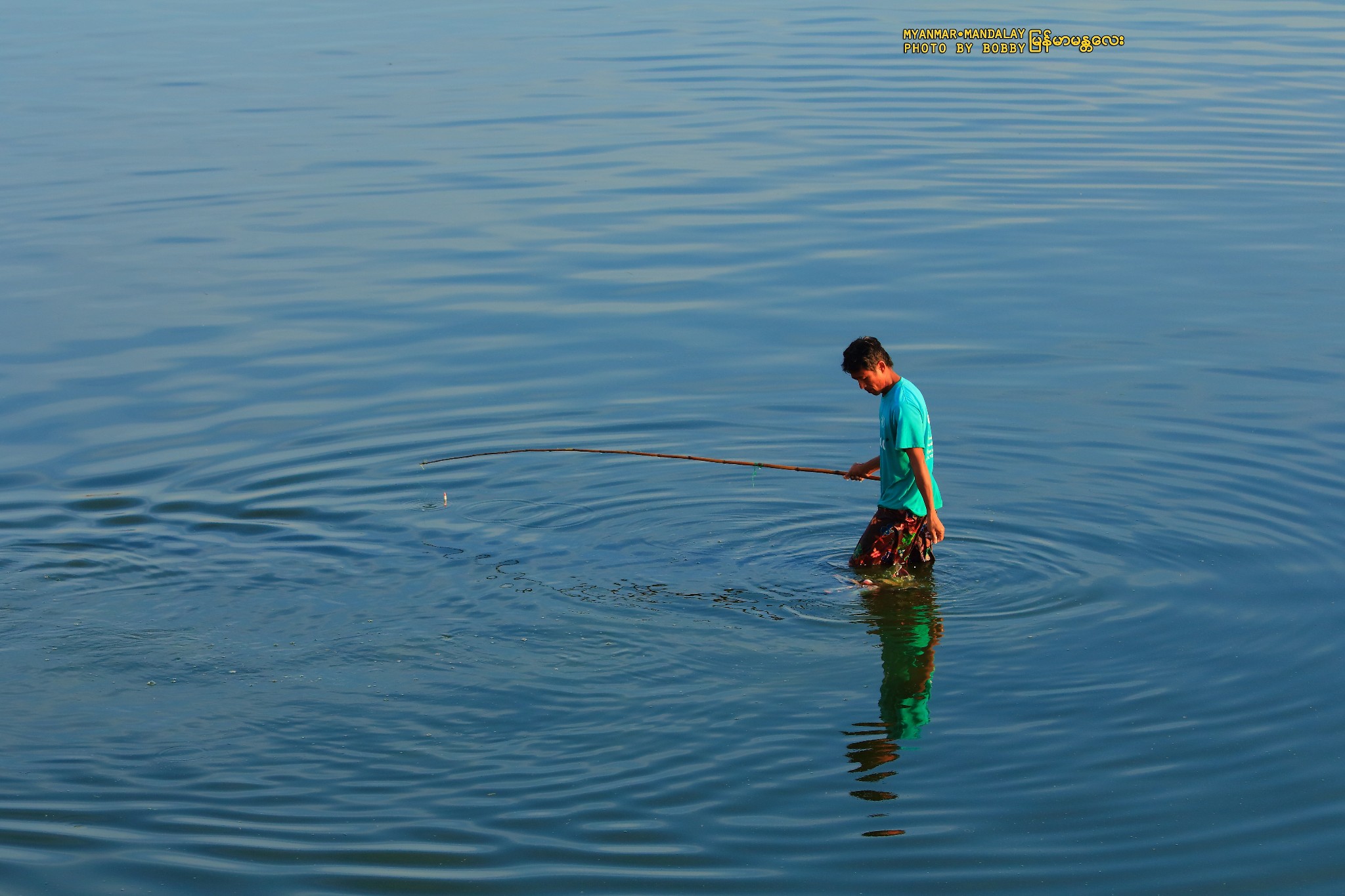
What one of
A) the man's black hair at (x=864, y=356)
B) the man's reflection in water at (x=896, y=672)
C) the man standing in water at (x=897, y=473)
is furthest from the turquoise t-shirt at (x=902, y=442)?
the man's reflection in water at (x=896, y=672)

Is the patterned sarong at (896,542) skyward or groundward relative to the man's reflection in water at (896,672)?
skyward

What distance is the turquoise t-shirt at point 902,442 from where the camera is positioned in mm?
9852

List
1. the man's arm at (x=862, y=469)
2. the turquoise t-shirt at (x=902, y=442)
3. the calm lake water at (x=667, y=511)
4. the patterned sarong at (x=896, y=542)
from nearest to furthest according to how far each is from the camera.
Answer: the calm lake water at (x=667, y=511), the turquoise t-shirt at (x=902, y=442), the patterned sarong at (x=896, y=542), the man's arm at (x=862, y=469)

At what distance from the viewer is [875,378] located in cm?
984

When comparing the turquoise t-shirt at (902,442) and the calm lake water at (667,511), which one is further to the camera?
the turquoise t-shirt at (902,442)

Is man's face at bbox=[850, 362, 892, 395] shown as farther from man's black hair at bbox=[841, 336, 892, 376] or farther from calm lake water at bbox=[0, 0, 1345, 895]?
calm lake water at bbox=[0, 0, 1345, 895]

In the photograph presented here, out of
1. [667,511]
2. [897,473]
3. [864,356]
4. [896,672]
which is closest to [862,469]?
[897,473]

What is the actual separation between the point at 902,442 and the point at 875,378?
44cm

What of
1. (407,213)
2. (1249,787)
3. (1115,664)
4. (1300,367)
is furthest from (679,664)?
(407,213)

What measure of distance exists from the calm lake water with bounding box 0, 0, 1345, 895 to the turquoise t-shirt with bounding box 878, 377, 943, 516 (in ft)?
2.04

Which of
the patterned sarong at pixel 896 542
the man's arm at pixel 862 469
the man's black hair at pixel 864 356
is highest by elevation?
the man's black hair at pixel 864 356

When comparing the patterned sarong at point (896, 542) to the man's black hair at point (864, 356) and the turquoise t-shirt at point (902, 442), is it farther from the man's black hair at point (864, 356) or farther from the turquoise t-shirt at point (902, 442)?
the man's black hair at point (864, 356)

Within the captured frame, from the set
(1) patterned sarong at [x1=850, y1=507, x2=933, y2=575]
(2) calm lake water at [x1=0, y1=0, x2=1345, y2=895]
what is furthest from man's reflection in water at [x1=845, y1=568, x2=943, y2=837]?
(1) patterned sarong at [x1=850, y1=507, x2=933, y2=575]

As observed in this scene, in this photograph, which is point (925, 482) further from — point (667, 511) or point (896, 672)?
point (667, 511)
